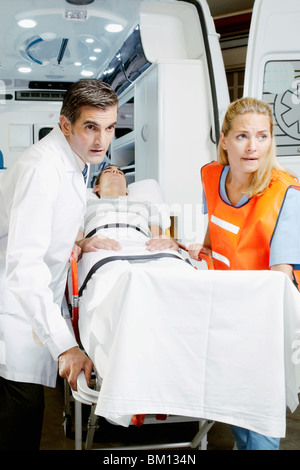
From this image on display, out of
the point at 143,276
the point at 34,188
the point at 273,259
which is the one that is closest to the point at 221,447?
the point at 273,259

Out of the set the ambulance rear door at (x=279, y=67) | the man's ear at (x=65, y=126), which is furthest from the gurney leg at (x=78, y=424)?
the ambulance rear door at (x=279, y=67)

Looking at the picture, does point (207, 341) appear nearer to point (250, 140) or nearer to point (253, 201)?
point (253, 201)

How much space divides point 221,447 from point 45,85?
17.1 ft

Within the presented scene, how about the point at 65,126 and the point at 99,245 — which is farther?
the point at 99,245

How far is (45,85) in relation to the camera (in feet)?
20.3

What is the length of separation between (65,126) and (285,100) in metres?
1.95

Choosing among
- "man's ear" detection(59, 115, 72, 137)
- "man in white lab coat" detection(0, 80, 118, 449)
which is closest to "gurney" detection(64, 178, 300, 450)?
"man in white lab coat" detection(0, 80, 118, 449)

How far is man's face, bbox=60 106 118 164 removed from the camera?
5.56ft

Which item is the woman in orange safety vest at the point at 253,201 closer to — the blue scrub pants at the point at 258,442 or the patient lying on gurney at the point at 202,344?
the blue scrub pants at the point at 258,442

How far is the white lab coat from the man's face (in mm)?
39

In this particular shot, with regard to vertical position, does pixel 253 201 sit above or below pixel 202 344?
above

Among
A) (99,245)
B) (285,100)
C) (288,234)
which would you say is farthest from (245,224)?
(285,100)

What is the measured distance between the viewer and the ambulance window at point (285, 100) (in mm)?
3145

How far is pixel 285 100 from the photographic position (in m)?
3.18
